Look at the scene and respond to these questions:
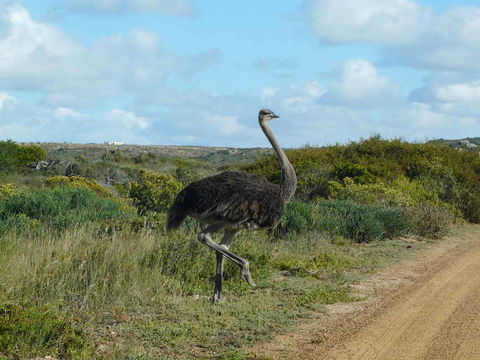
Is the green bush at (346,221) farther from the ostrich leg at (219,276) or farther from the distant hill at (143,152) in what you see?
the distant hill at (143,152)

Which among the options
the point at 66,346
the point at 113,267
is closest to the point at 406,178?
the point at 113,267

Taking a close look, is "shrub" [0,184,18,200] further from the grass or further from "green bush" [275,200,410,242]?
"green bush" [275,200,410,242]

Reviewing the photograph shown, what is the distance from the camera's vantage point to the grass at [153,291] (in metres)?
7.15

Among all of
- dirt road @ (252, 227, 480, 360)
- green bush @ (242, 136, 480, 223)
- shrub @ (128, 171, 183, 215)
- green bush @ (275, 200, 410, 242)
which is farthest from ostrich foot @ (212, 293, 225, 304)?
green bush @ (242, 136, 480, 223)

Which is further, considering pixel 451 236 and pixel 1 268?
pixel 451 236

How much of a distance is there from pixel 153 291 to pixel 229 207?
1.43 metres

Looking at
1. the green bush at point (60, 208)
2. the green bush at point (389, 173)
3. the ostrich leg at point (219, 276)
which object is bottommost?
the ostrich leg at point (219, 276)

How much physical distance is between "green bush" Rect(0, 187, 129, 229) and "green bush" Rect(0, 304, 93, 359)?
519cm

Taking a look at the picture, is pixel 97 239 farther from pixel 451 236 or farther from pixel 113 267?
pixel 451 236

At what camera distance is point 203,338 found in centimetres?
736

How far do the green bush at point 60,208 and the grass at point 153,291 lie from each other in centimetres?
132

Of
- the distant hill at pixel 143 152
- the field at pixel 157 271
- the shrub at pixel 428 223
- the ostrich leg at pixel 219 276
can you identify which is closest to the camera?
the field at pixel 157 271

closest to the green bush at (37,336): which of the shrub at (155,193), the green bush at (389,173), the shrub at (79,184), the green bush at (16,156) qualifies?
the shrub at (155,193)

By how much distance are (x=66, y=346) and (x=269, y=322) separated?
7.82 feet
